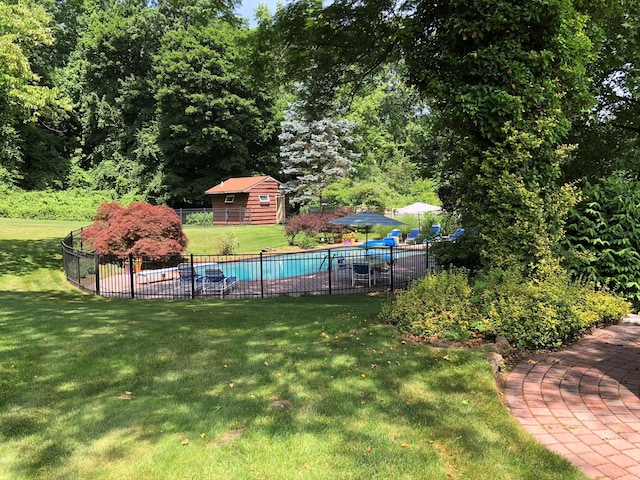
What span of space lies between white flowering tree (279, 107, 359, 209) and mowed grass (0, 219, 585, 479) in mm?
27429

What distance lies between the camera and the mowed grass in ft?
9.62

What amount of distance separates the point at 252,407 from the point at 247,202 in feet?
97.6

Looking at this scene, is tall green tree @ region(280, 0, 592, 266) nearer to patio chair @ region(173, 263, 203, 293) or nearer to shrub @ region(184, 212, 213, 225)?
patio chair @ region(173, 263, 203, 293)

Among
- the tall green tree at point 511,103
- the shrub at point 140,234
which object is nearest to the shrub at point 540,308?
the tall green tree at point 511,103

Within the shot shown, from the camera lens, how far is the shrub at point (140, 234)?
16.0m

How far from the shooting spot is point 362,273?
12.9m

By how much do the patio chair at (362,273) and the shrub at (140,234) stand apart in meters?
6.88

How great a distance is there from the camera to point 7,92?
49.0 feet

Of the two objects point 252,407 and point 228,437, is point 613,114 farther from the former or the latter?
point 228,437

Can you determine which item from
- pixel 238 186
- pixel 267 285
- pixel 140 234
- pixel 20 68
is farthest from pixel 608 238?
pixel 238 186

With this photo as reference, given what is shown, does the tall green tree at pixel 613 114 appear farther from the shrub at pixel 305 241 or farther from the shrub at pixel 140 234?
the shrub at pixel 305 241

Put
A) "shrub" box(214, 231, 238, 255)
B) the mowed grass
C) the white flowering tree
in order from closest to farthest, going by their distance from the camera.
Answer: the mowed grass, "shrub" box(214, 231, 238, 255), the white flowering tree

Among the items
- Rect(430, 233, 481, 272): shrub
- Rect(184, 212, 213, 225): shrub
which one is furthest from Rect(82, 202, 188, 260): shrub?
Rect(184, 212, 213, 225): shrub

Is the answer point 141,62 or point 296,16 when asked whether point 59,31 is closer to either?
point 141,62
